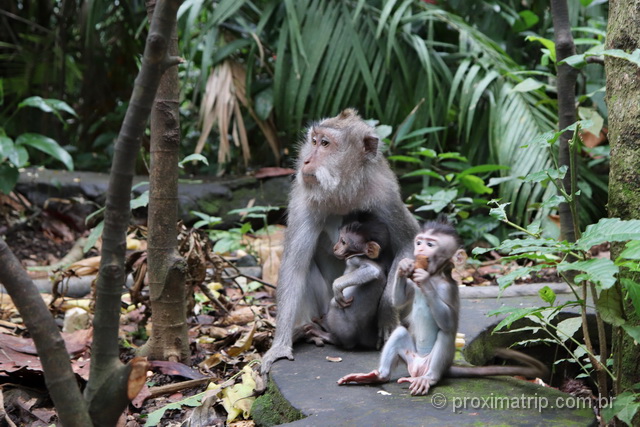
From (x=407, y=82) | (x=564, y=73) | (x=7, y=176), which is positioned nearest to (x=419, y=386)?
(x=564, y=73)

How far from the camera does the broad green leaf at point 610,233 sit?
2498mm

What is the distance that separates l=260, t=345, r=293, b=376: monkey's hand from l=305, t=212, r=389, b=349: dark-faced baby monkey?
1.06 ft

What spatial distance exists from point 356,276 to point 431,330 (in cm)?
74

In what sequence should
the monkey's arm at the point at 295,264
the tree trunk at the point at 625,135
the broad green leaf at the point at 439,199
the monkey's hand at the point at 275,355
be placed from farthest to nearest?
1. the broad green leaf at the point at 439,199
2. the monkey's arm at the point at 295,264
3. the monkey's hand at the point at 275,355
4. the tree trunk at the point at 625,135

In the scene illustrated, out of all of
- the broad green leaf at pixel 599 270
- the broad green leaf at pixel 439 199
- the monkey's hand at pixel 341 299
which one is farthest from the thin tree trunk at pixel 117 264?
the broad green leaf at pixel 439 199

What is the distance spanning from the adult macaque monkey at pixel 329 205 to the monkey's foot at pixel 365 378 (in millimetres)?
737

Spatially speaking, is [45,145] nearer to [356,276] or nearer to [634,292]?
[356,276]

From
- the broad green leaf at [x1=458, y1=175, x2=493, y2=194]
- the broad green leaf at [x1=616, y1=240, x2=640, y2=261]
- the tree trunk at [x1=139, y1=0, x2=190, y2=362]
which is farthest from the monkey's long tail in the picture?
the broad green leaf at [x1=458, y1=175, x2=493, y2=194]

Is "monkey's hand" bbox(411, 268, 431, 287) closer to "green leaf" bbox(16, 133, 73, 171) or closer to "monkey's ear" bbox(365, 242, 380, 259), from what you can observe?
"monkey's ear" bbox(365, 242, 380, 259)

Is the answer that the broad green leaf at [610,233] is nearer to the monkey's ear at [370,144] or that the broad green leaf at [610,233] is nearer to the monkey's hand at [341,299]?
the monkey's hand at [341,299]

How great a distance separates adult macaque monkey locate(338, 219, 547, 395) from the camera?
338 cm

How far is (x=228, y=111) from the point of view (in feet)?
25.1

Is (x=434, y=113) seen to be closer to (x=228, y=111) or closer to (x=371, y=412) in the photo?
(x=228, y=111)

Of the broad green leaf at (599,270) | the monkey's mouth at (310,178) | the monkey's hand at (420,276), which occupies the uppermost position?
the monkey's mouth at (310,178)
